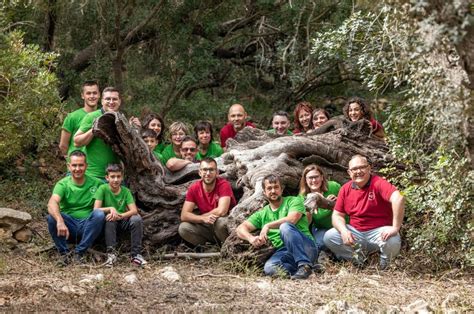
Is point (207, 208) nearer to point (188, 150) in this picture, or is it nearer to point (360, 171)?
point (188, 150)

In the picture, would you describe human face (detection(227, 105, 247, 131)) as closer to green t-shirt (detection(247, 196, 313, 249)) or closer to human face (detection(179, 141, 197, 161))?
human face (detection(179, 141, 197, 161))

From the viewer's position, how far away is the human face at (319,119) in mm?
9703

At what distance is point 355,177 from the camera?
307 inches

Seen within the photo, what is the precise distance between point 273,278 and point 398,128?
1.96m

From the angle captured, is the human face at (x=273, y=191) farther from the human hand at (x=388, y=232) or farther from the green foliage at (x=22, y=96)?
the green foliage at (x=22, y=96)

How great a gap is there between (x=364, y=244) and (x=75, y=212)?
2.82m

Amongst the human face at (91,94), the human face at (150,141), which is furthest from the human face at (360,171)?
the human face at (91,94)

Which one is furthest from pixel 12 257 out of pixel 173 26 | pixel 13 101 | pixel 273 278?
pixel 173 26

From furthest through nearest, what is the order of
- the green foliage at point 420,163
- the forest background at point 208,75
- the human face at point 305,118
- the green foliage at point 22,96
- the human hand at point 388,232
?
the human face at point 305,118 < the green foliage at point 22,96 < the forest background at point 208,75 < the human hand at point 388,232 < the green foliage at point 420,163

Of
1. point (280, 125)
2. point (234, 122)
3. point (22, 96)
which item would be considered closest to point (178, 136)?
point (234, 122)

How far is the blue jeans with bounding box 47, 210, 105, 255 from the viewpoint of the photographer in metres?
8.16

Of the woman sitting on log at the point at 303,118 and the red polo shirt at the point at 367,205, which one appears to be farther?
the woman sitting on log at the point at 303,118

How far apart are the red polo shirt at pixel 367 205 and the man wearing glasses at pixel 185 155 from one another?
6.78 ft

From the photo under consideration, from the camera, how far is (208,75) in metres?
14.1
